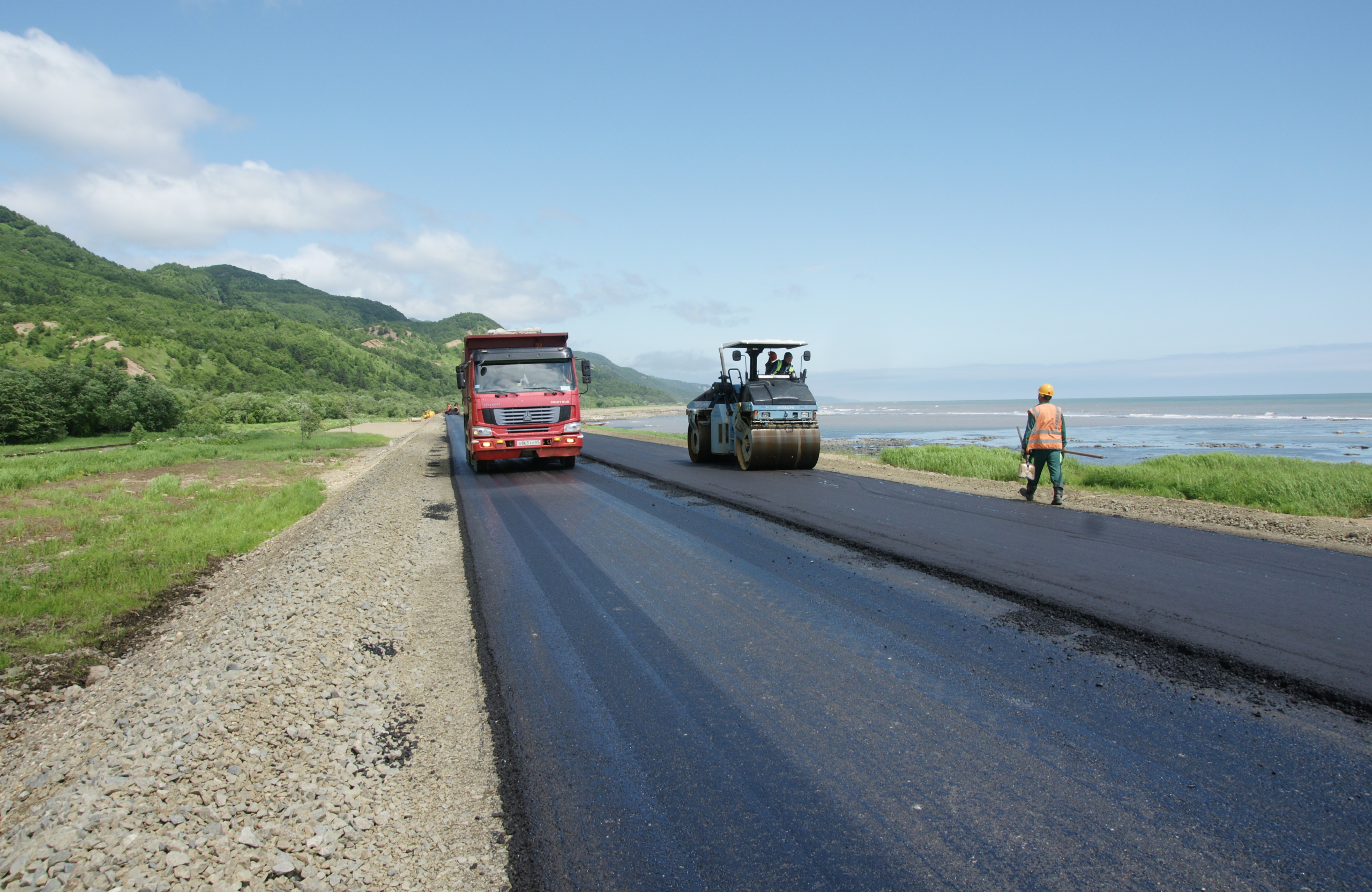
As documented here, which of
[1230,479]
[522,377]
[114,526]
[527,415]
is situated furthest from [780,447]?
[114,526]

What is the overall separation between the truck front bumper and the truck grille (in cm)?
37

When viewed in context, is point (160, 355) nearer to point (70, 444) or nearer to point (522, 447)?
point (70, 444)

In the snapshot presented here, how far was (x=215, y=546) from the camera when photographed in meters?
Answer: 10.9

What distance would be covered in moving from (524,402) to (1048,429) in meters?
10.8

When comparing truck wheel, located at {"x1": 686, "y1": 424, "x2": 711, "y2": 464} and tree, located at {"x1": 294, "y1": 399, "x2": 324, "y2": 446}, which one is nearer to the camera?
truck wheel, located at {"x1": 686, "y1": 424, "x2": 711, "y2": 464}

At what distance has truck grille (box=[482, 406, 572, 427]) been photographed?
16.2 m

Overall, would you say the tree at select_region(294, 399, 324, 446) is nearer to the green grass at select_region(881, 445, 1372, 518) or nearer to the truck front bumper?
the truck front bumper

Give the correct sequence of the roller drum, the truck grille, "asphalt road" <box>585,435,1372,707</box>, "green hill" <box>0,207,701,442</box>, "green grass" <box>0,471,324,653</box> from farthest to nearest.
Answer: "green hill" <box>0,207,701,442</box> < the truck grille < the roller drum < "green grass" <box>0,471,324,653</box> < "asphalt road" <box>585,435,1372,707</box>

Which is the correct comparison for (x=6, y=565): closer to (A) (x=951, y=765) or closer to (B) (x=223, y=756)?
(B) (x=223, y=756)

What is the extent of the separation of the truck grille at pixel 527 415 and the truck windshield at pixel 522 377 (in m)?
0.45

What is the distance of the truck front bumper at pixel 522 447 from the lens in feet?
53.2

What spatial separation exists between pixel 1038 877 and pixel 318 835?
278 cm

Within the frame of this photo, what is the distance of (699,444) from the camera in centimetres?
1831

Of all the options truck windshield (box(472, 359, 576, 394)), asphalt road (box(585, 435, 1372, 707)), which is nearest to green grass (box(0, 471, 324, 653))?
truck windshield (box(472, 359, 576, 394))
